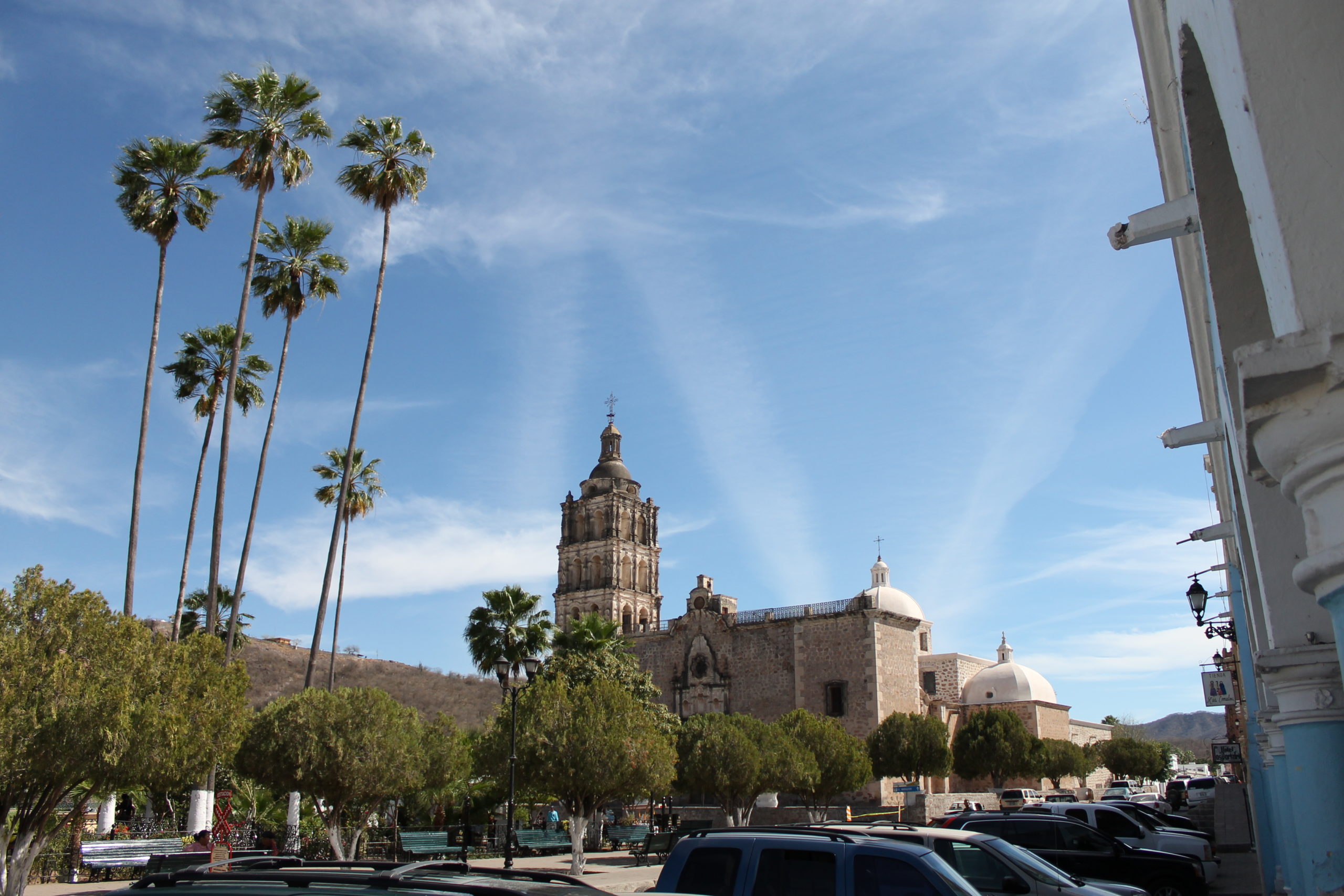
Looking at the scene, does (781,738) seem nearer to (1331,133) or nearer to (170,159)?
(170,159)

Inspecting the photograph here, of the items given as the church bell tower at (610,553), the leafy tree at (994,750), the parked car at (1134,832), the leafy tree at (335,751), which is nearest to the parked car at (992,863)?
the parked car at (1134,832)

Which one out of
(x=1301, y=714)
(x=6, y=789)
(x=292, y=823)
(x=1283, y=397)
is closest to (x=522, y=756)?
(x=292, y=823)

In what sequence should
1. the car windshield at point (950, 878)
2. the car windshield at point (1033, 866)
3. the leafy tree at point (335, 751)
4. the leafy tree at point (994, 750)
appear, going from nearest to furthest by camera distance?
the car windshield at point (950, 878), the car windshield at point (1033, 866), the leafy tree at point (335, 751), the leafy tree at point (994, 750)

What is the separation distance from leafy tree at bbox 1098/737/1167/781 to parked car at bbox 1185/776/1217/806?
410 cm

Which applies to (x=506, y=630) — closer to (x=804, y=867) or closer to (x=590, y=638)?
(x=590, y=638)

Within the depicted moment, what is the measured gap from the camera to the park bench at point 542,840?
1017 inches

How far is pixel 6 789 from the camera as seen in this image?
12.0 m

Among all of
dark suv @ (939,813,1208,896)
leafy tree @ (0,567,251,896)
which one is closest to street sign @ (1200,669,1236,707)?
dark suv @ (939,813,1208,896)

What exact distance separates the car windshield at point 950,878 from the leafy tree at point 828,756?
24064 mm

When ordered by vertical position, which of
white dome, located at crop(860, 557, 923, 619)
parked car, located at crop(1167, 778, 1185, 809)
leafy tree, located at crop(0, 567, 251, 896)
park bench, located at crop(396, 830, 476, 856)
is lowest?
parked car, located at crop(1167, 778, 1185, 809)

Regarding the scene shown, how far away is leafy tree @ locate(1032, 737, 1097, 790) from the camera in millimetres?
45969

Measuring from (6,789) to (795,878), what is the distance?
33.7 ft

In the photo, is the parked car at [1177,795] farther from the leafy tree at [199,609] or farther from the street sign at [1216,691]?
the leafy tree at [199,609]

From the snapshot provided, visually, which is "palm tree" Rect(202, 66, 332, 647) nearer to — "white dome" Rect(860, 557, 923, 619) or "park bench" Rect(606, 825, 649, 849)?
"park bench" Rect(606, 825, 649, 849)
